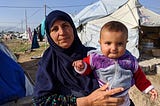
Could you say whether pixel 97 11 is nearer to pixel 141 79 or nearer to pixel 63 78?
pixel 141 79

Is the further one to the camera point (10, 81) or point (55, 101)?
point (10, 81)

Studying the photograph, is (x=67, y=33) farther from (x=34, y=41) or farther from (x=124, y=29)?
(x=34, y=41)

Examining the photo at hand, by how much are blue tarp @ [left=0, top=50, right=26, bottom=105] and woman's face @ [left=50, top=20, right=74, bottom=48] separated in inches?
61.6

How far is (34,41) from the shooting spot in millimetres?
22766

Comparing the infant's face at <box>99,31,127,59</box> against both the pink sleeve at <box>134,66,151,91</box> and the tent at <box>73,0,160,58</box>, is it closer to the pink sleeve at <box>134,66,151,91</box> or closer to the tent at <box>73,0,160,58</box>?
the pink sleeve at <box>134,66,151,91</box>

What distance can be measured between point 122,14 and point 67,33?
1294 cm

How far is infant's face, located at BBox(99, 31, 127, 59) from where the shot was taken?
222 centimetres

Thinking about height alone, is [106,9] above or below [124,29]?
above

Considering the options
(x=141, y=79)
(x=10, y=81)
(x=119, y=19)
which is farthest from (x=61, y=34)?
(x=119, y=19)

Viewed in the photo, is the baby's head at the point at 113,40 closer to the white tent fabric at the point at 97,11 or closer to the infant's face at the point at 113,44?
the infant's face at the point at 113,44

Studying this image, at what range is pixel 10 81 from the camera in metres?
3.76

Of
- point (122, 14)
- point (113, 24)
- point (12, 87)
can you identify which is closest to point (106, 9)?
point (122, 14)

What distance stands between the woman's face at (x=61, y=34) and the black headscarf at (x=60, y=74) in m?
0.03

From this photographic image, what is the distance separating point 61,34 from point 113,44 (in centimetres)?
40
